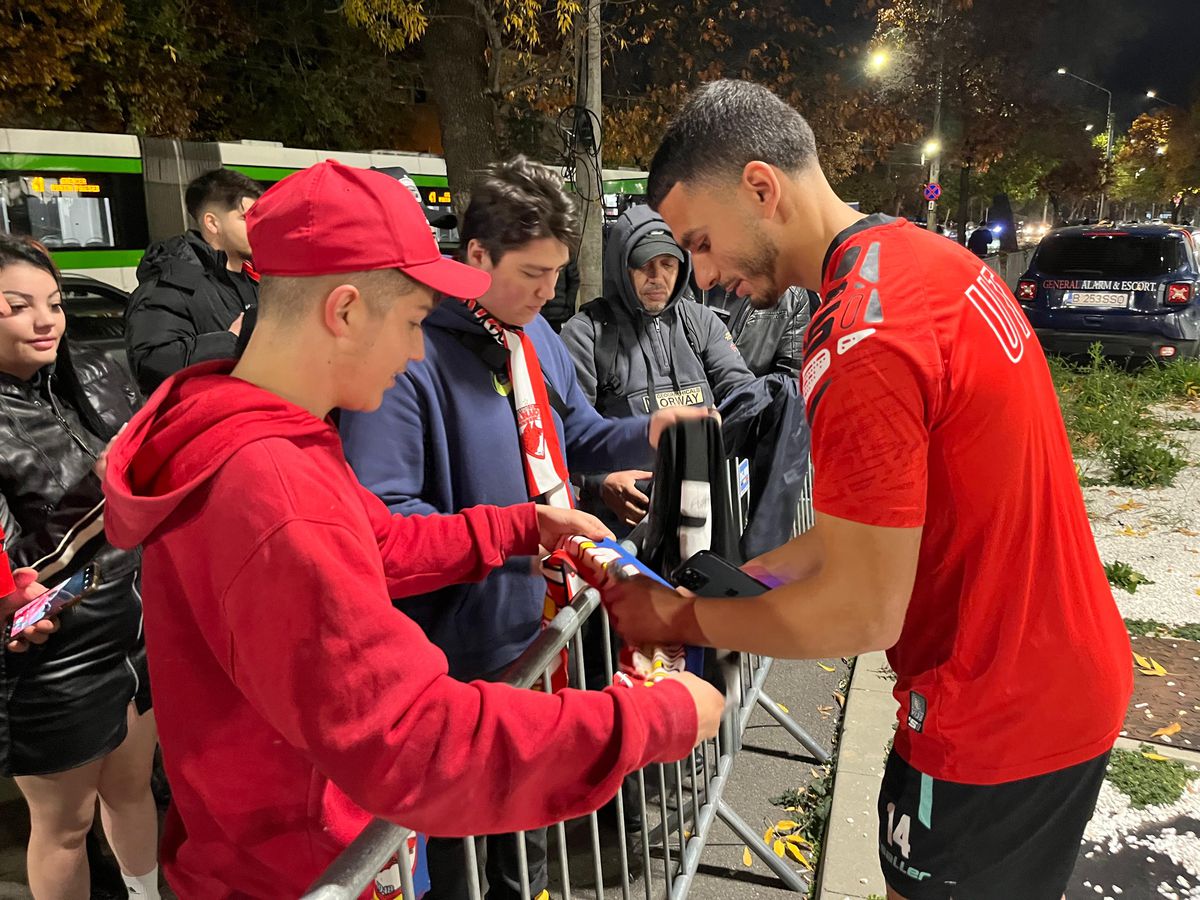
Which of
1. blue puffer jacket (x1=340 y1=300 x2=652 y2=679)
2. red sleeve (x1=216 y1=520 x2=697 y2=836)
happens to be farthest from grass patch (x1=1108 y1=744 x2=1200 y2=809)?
red sleeve (x1=216 y1=520 x2=697 y2=836)

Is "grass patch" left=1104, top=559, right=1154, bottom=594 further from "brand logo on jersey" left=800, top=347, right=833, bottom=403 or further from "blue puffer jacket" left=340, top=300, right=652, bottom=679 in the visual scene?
"brand logo on jersey" left=800, top=347, right=833, bottom=403

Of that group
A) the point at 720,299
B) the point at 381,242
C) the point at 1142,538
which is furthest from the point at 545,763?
the point at 1142,538

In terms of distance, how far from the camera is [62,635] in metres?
2.47

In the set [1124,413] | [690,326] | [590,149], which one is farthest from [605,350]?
[1124,413]

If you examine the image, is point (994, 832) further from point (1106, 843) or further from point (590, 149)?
point (590, 149)

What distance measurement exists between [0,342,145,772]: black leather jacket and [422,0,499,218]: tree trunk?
840 centimetres

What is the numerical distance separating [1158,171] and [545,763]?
74691mm

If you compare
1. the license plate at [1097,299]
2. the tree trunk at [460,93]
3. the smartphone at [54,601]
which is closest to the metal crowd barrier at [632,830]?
the smartphone at [54,601]

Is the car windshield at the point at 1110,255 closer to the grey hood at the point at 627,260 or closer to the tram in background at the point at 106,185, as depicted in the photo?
the tram in background at the point at 106,185

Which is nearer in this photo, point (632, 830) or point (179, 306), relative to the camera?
point (632, 830)

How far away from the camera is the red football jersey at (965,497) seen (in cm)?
143

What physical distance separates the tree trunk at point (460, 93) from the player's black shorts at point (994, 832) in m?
9.81

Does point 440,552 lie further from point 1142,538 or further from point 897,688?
point 1142,538

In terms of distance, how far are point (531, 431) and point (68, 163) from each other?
39.8 ft
